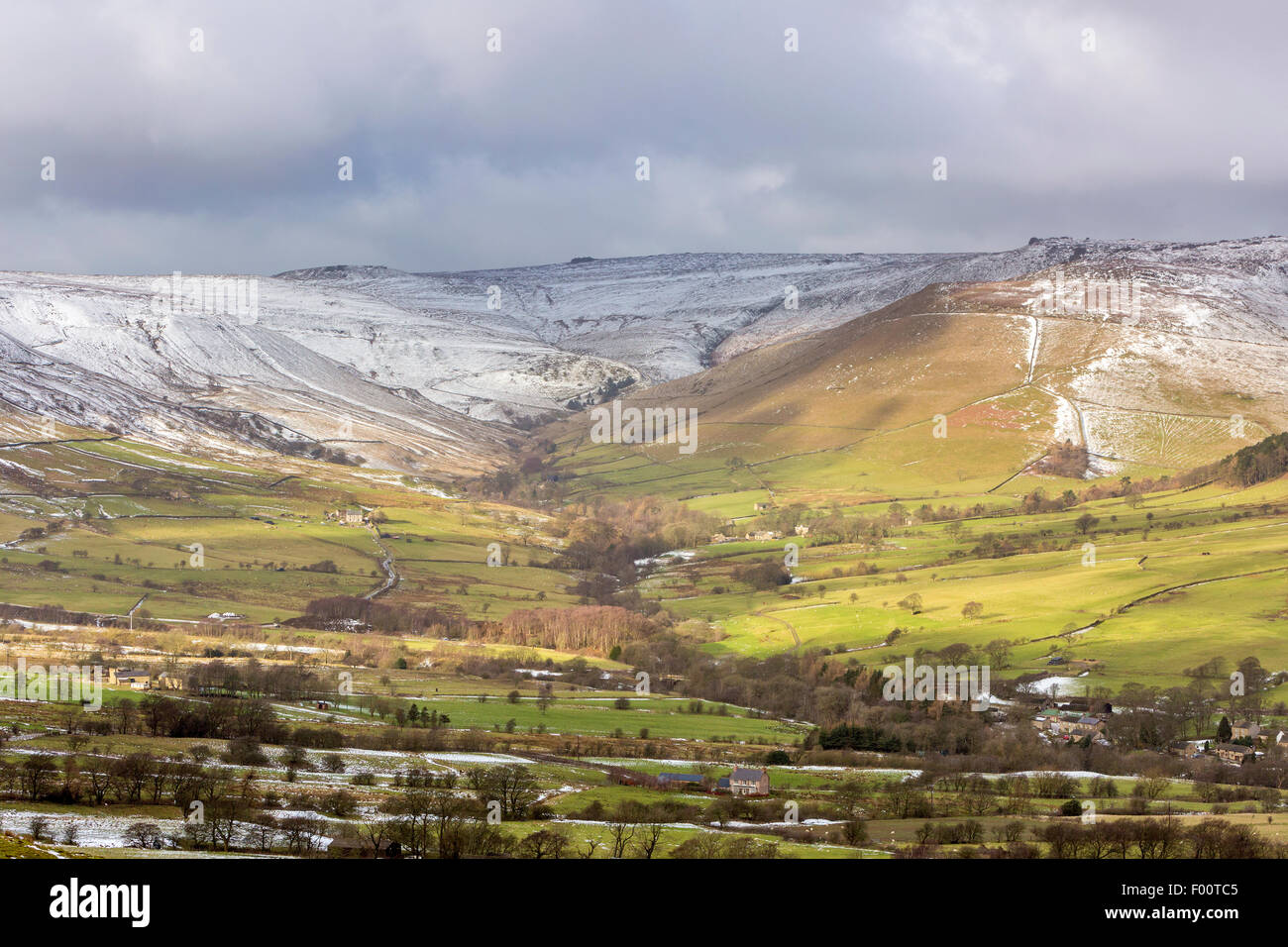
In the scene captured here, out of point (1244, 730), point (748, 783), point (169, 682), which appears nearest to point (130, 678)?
point (169, 682)

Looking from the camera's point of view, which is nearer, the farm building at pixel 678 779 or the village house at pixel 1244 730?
the farm building at pixel 678 779

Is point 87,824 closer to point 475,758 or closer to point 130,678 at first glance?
point 475,758

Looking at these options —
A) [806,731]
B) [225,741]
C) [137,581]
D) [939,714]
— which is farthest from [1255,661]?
[137,581]

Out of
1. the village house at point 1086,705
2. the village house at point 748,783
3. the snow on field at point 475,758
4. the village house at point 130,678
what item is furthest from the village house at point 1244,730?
the village house at point 130,678

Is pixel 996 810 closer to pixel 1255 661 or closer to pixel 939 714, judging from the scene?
pixel 939 714

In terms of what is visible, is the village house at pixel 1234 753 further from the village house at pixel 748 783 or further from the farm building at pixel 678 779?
the farm building at pixel 678 779

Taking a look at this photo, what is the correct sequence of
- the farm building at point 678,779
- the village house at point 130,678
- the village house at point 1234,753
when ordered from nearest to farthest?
the farm building at point 678,779 → the village house at point 1234,753 → the village house at point 130,678

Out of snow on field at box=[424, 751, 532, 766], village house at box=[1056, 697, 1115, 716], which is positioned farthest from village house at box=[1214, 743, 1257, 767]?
snow on field at box=[424, 751, 532, 766]
